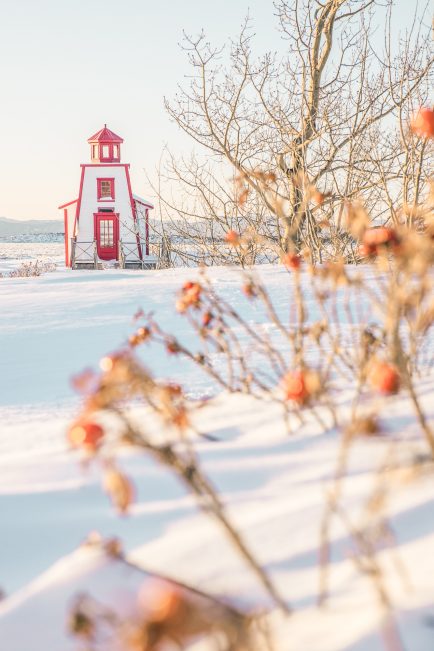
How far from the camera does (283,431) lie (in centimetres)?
185

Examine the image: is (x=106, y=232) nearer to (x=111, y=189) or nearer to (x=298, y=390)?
(x=111, y=189)

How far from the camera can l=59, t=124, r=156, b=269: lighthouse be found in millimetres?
24828

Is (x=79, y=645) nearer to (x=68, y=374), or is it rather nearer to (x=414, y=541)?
(x=414, y=541)

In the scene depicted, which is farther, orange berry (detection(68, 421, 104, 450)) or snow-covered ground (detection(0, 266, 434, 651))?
snow-covered ground (detection(0, 266, 434, 651))

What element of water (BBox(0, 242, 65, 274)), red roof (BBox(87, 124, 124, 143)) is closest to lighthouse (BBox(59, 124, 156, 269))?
red roof (BBox(87, 124, 124, 143))

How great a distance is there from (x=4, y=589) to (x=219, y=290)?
399 centimetres

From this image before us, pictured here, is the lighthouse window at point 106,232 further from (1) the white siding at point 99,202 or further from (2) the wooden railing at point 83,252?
(2) the wooden railing at point 83,252

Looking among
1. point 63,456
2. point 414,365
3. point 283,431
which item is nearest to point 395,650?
point 283,431

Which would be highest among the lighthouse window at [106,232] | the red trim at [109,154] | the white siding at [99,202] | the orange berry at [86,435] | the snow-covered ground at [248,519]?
the red trim at [109,154]

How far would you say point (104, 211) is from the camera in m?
25.2

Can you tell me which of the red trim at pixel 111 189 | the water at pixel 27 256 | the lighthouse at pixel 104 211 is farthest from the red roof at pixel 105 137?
the water at pixel 27 256

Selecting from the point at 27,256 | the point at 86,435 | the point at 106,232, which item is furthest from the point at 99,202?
the point at 86,435

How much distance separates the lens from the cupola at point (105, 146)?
24.7 meters

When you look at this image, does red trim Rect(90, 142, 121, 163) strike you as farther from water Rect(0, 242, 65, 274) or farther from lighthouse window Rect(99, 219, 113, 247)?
water Rect(0, 242, 65, 274)
